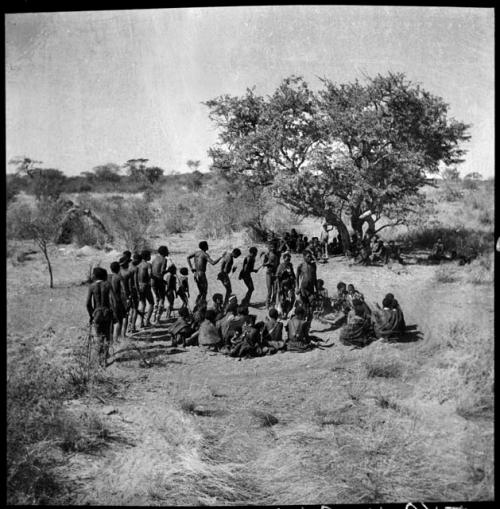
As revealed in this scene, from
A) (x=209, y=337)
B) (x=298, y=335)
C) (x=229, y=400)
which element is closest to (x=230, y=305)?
(x=209, y=337)

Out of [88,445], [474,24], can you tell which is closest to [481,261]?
[474,24]

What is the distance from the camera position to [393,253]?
21.5 ft

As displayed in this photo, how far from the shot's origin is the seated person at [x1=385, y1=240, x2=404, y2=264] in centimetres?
652

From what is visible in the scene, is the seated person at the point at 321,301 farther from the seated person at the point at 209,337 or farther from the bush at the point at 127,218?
the bush at the point at 127,218

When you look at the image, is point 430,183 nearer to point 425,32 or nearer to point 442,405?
point 425,32

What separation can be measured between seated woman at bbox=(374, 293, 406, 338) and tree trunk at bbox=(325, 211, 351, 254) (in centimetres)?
80

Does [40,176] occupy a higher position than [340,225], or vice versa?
[40,176]

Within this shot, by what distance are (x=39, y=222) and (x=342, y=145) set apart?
3.68 meters

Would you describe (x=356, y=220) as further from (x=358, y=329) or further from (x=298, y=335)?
(x=298, y=335)

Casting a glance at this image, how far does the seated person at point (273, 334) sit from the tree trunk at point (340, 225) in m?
1.22

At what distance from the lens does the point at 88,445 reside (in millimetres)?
5594

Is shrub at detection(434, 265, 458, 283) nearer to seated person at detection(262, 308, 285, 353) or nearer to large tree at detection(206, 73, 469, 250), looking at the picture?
large tree at detection(206, 73, 469, 250)

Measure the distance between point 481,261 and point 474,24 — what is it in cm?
267

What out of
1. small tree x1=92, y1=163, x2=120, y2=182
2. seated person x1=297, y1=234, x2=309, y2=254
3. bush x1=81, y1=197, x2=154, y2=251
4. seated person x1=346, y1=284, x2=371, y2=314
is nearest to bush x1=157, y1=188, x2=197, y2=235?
bush x1=81, y1=197, x2=154, y2=251
